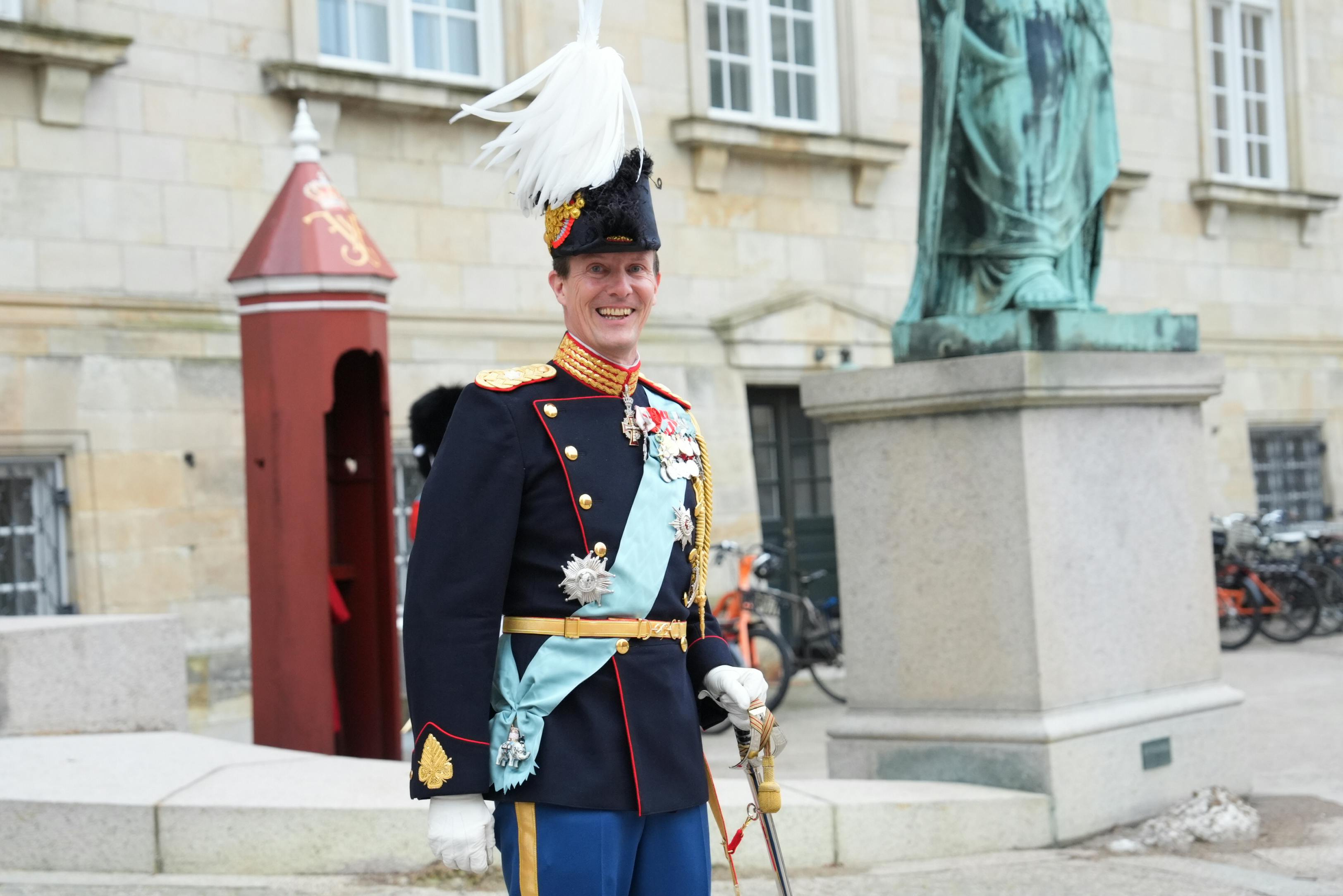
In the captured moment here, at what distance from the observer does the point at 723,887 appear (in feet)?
15.6

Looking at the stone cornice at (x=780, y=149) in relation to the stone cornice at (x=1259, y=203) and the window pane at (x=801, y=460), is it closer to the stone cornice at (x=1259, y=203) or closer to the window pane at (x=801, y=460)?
the window pane at (x=801, y=460)

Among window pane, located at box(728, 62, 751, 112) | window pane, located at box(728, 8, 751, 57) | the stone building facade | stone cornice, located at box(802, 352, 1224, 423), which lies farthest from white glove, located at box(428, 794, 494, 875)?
window pane, located at box(728, 8, 751, 57)

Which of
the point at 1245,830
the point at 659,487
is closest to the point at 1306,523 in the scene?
the point at 1245,830

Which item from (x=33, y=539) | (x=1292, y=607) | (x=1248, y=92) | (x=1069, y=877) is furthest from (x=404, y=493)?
(x=1248, y=92)

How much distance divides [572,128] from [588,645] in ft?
2.80

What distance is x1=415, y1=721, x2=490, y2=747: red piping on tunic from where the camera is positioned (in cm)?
256

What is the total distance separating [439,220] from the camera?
33.7 ft

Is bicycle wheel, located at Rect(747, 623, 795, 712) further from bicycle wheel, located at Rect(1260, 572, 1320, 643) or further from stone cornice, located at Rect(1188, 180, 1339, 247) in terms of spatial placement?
stone cornice, located at Rect(1188, 180, 1339, 247)

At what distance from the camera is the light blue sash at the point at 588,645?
2645mm

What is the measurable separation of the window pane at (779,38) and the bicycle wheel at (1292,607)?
540 cm

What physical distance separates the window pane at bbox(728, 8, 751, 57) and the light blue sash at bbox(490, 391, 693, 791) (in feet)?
32.2

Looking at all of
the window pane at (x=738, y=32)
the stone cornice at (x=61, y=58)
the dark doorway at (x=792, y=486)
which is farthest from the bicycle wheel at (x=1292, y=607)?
the stone cornice at (x=61, y=58)

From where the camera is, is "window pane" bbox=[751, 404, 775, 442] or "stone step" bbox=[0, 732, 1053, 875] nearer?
"stone step" bbox=[0, 732, 1053, 875]

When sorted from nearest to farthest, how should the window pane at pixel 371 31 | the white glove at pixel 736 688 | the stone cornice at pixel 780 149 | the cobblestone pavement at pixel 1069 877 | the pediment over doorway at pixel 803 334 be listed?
the white glove at pixel 736 688 → the cobblestone pavement at pixel 1069 877 → the window pane at pixel 371 31 → the stone cornice at pixel 780 149 → the pediment over doorway at pixel 803 334
